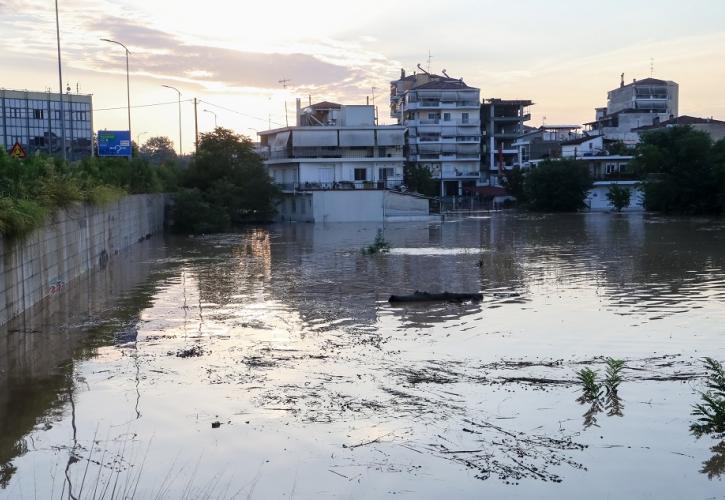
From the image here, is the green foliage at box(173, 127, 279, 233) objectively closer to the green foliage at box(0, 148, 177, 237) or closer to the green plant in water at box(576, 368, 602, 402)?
the green foliage at box(0, 148, 177, 237)

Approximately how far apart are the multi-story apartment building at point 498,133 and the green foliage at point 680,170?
3878 cm

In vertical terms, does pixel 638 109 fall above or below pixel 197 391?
above

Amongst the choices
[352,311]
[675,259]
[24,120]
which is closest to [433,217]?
[675,259]

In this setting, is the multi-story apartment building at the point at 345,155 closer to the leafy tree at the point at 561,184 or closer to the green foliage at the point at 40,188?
the leafy tree at the point at 561,184

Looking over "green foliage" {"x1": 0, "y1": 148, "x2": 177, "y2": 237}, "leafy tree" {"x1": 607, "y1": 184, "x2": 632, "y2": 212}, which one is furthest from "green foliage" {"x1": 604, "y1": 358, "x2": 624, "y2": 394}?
"leafy tree" {"x1": 607, "y1": 184, "x2": 632, "y2": 212}

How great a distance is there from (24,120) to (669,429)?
4772 inches

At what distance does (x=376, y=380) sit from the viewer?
11.9 metres

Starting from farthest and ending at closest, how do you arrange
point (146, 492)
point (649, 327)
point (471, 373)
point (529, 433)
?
1. point (649, 327)
2. point (471, 373)
3. point (529, 433)
4. point (146, 492)

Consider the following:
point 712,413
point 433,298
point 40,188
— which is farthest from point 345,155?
point 712,413

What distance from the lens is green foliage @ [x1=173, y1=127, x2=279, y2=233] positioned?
61.1 meters

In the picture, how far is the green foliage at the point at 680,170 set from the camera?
218 ft

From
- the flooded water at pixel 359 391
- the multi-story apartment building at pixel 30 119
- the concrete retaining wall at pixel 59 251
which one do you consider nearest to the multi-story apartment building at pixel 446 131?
the multi-story apartment building at pixel 30 119

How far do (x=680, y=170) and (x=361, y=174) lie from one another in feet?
87.3

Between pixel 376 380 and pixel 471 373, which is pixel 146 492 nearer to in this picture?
pixel 376 380
